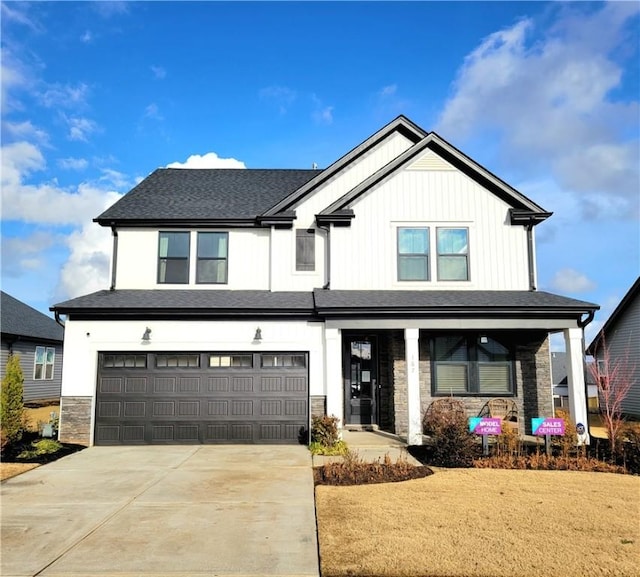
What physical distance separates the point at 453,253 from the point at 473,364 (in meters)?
3.12

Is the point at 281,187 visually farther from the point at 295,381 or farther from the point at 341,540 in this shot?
the point at 341,540

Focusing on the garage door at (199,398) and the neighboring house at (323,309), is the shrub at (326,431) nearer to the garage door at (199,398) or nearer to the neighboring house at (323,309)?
the neighboring house at (323,309)

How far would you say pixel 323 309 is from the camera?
497 inches

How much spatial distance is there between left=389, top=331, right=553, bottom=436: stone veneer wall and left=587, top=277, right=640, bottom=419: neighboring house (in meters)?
7.68

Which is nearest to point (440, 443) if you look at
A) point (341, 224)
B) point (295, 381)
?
point (295, 381)

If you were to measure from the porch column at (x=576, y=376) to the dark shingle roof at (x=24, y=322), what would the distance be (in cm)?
2184

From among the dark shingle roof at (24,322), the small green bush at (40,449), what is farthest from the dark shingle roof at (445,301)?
the dark shingle roof at (24,322)

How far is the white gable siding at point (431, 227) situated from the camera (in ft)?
46.5

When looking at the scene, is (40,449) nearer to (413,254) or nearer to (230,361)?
(230,361)

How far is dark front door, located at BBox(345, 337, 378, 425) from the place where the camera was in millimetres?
14781

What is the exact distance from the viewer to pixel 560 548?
5.85 m

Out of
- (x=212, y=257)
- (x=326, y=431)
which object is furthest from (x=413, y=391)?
(x=212, y=257)

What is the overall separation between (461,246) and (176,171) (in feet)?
33.9

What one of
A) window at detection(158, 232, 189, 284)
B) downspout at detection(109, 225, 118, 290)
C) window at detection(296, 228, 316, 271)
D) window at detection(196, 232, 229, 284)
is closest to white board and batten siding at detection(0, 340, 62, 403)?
downspout at detection(109, 225, 118, 290)
